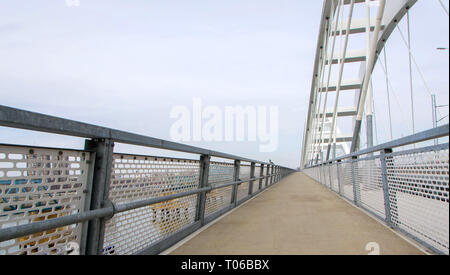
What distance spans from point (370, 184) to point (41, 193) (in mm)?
4337

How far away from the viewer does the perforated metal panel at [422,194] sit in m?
2.00

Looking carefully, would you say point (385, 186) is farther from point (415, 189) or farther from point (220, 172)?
point (220, 172)

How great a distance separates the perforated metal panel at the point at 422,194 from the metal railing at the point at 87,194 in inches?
92.1

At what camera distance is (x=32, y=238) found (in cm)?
141

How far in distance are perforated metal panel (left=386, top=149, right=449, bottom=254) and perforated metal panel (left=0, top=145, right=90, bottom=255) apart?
8.91 ft

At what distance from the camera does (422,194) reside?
7.68ft

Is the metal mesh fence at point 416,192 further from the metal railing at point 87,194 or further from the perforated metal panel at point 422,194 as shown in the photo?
the metal railing at point 87,194

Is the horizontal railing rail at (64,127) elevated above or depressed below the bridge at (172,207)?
above

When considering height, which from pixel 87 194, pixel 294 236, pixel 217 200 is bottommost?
pixel 294 236

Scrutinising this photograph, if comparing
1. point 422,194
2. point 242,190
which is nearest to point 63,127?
point 422,194

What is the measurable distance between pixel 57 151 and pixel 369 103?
12281mm

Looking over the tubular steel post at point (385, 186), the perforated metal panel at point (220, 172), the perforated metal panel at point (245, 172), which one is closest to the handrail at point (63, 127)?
the perforated metal panel at point (220, 172)
